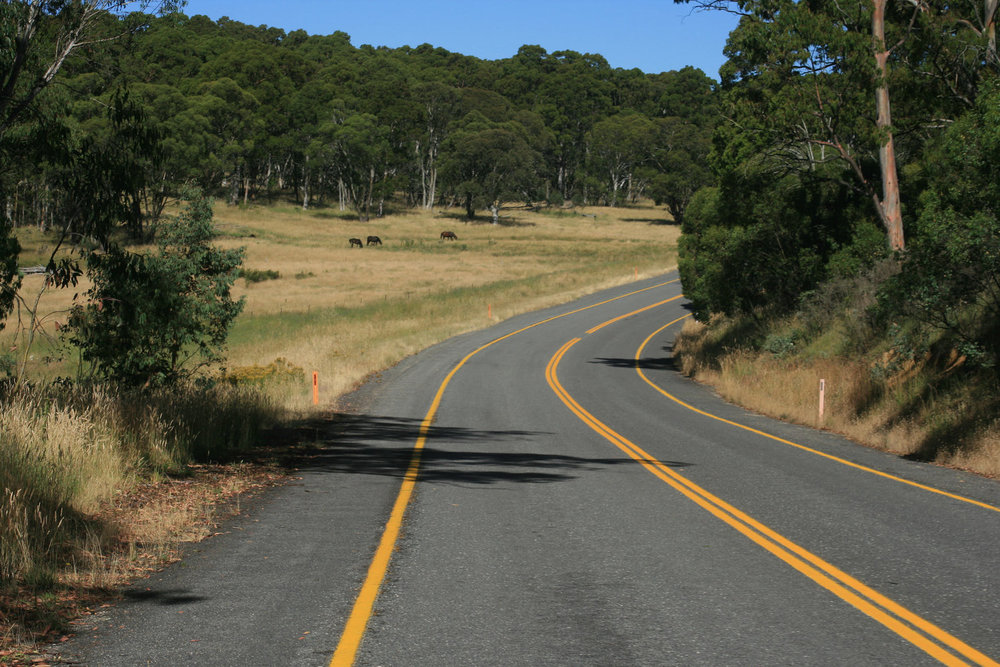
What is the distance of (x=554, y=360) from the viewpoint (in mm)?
35188

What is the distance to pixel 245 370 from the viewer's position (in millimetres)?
25859

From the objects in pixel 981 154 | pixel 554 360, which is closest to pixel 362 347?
pixel 554 360

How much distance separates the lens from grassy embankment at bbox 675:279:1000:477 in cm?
1356

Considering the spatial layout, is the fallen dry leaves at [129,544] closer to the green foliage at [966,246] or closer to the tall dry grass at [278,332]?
the tall dry grass at [278,332]

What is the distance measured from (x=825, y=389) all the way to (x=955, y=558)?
45.4 ft

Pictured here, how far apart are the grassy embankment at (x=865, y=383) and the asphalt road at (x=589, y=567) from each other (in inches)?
39.7

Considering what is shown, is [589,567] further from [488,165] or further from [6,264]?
[488,165]

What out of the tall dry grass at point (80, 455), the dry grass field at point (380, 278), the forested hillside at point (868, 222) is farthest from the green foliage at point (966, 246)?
the dry grass field at point (380, 278)

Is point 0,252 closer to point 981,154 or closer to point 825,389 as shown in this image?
point 981,154

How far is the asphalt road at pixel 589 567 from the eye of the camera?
4.73 meters

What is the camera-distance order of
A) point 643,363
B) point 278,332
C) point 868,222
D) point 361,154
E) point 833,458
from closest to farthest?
1. point 833,458
2. point 868,222
3. point 643,363
4. point 278,332
5. point 361,154

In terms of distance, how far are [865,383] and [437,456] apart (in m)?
10.3

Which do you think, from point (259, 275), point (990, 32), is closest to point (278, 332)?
point (259, 275)

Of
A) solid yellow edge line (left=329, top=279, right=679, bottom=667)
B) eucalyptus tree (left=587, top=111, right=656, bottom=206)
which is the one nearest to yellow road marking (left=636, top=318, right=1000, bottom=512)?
solid yellow edge line (left=329, top=279, right=679, bottom=667)
